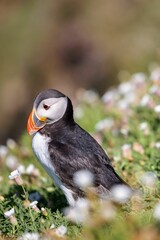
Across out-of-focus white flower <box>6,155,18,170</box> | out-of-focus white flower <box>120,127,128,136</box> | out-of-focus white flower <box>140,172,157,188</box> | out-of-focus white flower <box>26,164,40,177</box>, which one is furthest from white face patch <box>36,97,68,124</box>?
out-of-focus white flower <box>6,155,18,170</box>

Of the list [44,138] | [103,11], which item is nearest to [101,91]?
[103,11]

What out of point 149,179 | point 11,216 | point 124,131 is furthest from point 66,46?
point 11,216

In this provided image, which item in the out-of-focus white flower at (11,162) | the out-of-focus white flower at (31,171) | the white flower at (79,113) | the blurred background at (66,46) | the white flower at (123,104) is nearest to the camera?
the out-of-focus white flower at (31,171)

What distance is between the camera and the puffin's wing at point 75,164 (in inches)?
229

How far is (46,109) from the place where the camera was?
607 cm

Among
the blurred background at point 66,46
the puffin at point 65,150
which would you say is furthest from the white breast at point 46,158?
the blurred background at point 66,46

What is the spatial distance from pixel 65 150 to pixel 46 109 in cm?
43

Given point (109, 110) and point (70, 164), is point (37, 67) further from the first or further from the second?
point (70, 164)

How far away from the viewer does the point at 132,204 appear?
17.6ft

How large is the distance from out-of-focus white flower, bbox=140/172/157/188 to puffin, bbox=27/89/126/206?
0.61 ft

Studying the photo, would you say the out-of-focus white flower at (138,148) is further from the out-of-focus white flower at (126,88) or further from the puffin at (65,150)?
the out-of-focus white flower at (126,88)

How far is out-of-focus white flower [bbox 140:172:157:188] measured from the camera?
5590 mm

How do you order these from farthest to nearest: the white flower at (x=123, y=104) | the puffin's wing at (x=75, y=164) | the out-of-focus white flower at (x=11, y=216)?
the white flower at (x=123, y=104), the puffin's wing at (x=75, y=164), the out-of-focus white flower at (x=11, y=216)

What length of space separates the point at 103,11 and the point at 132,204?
12.4 metres
